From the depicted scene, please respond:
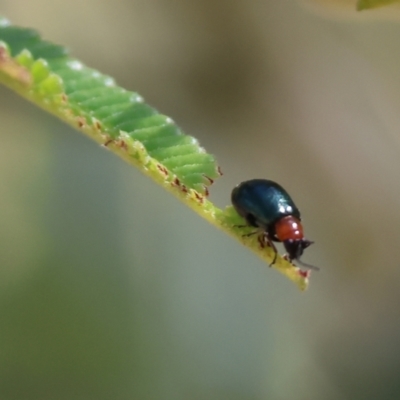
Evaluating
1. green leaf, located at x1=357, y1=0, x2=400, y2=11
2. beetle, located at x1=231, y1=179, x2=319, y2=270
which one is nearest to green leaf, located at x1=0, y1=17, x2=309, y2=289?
green leaf, located at x1=357, y1=0, x2=400, y2=11

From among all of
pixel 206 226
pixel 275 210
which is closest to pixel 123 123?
pixel 275 210

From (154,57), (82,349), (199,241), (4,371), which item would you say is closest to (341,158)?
(199,241)

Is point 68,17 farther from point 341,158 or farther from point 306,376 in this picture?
point 306,376

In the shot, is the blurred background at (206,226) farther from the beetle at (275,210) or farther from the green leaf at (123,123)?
the green leaf at (123,123)

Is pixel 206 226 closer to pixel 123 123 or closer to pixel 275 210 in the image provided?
pixel 275 210

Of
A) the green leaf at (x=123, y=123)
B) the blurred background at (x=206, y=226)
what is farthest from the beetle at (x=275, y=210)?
the blurred background at (x=206, y=226)

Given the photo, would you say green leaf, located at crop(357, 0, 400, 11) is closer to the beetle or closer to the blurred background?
the beetle

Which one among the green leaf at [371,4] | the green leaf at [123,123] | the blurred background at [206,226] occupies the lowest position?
the green leaf at [123,123]
